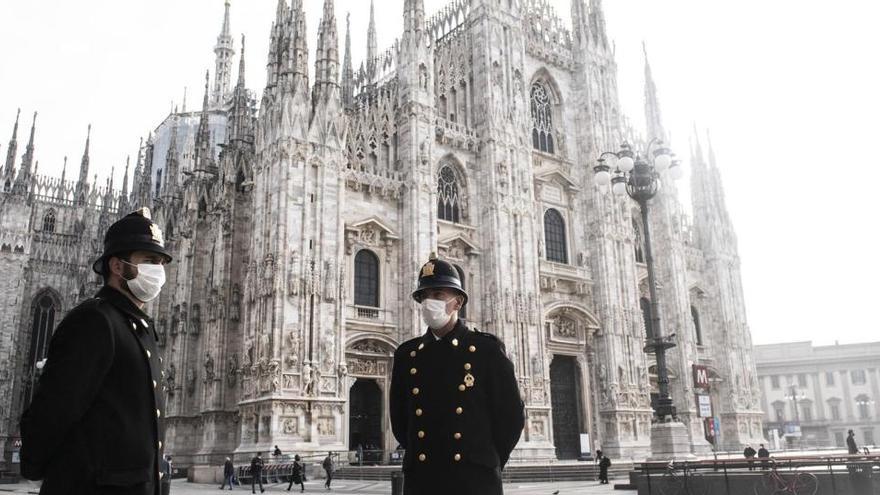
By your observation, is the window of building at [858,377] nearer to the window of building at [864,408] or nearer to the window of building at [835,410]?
the window of building at [864,408]

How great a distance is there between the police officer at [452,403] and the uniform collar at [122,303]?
1.64m

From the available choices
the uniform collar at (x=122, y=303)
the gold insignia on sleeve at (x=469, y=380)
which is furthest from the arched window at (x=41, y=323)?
the gold insignia on sleeve at (x=469, y=380)

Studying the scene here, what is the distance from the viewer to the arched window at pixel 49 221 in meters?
A: 50.8

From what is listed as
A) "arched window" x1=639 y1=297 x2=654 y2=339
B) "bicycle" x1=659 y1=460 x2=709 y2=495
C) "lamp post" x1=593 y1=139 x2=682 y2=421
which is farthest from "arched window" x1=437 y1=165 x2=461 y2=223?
"bicycle" x1=659 y1=460 x2=709 y2=495

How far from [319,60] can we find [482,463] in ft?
82.7

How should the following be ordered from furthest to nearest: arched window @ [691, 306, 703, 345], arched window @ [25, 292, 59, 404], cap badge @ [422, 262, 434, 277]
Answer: arched window @ [25, 292, 59, 404] → arched window @ [691, 306, 703, 345] → cap badge @ [422, 262, 434, 277]

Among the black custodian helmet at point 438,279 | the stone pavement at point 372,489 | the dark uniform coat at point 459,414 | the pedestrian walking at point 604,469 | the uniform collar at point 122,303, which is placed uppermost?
the black custodian helmet at point 438,279

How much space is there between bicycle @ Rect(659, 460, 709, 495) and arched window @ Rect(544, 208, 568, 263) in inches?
821

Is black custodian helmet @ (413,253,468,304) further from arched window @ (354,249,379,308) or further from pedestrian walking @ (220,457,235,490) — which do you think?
arched window @ (354,249,379,308)

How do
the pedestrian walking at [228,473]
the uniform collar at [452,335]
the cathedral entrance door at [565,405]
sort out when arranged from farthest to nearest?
the cathedral entrance door at [565,405] → the pedestrian walking at [228,473] → the uniform collar at [452,335]

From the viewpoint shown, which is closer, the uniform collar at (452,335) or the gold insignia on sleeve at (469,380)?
the gold insignia on sleeve at (469,380)

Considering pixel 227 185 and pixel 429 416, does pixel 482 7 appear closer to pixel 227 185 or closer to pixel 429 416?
pixel 227 185

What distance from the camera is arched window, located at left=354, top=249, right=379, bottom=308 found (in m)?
27.6

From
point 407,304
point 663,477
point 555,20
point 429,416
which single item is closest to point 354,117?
point 407,304
